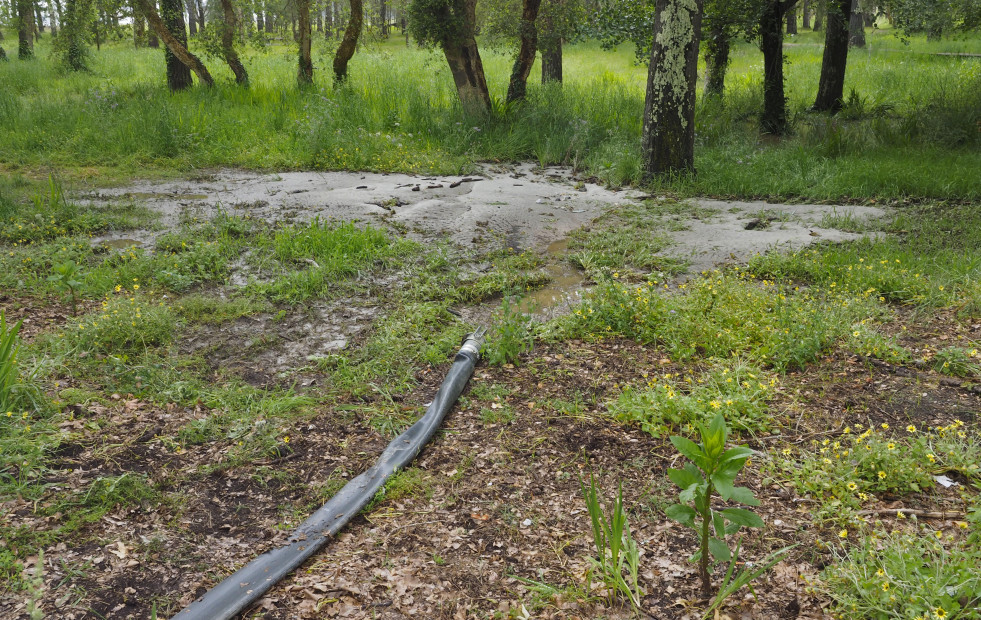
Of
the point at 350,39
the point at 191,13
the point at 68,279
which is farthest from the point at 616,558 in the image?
the point at 191,13

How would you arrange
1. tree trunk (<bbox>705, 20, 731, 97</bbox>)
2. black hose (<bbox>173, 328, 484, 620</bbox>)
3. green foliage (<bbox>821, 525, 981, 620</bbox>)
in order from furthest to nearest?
tree trunk (<bbox>705, 20, 731, 97</bbox>)
black hose (<bbox>173, 328, 484, 620</bbox>)
green foliage (<bbox>821, 525, 981, 620</bbox>)

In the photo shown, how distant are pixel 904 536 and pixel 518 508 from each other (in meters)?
1.53

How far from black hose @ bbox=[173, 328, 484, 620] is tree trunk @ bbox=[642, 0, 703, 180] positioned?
17.7 ft

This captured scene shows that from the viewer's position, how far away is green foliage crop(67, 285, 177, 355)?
436 centimetres

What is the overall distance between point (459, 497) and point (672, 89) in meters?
6.37

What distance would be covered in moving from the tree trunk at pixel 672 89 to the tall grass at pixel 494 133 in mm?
335

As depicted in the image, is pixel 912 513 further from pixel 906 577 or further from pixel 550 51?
pixel 550 51

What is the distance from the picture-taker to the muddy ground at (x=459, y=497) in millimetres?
2484

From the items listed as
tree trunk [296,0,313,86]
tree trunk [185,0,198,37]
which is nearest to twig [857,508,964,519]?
tree trunk [296,0,313,86]

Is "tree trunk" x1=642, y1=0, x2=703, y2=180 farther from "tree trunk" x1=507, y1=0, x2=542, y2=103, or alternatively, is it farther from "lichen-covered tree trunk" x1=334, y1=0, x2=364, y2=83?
"lichen-covered tree trunk" x1=334, y1=0, x2=364, y2=83

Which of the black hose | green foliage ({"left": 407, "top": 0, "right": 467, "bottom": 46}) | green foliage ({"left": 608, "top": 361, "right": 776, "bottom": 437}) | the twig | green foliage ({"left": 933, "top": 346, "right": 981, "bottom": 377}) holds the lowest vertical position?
the black hose

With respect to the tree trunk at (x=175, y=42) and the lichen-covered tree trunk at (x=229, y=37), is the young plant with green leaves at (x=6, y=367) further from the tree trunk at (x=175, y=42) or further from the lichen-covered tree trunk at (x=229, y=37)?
the lichen-covered tree trunk at (x=229, y=37)

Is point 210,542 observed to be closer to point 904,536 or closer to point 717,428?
point 717,428

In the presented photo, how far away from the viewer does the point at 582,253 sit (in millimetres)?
6051
